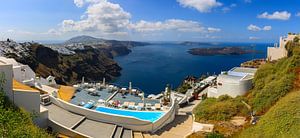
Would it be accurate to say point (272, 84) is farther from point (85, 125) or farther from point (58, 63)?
point (58, 63)

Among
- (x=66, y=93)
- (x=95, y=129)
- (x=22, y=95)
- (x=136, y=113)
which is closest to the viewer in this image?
(x=22, y=95)

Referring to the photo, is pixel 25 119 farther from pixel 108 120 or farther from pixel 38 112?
pixel 108 120

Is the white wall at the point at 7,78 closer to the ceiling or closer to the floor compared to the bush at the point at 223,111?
closer to the ceiling

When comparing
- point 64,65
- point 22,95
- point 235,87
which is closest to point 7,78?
point 22,95

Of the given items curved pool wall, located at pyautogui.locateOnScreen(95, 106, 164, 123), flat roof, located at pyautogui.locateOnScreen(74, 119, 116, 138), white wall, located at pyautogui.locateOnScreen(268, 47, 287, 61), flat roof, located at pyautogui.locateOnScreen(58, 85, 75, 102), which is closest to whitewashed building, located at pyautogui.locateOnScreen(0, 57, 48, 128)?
flat roof, located at pyautogui.locateOnScreen(74, 119, 116, 138)

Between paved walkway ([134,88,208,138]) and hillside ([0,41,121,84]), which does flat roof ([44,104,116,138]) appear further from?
hillside ([0,41,121,84])

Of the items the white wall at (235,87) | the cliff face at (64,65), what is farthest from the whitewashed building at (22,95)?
the cliff face at (64,65)

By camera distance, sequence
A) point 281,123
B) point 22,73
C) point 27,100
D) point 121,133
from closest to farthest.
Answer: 1. point 281,123
2. point 27,100
3. point 121,133
4. point 22,73

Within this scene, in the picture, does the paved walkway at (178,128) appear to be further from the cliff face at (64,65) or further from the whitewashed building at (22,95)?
the cliff face at (64,65)
